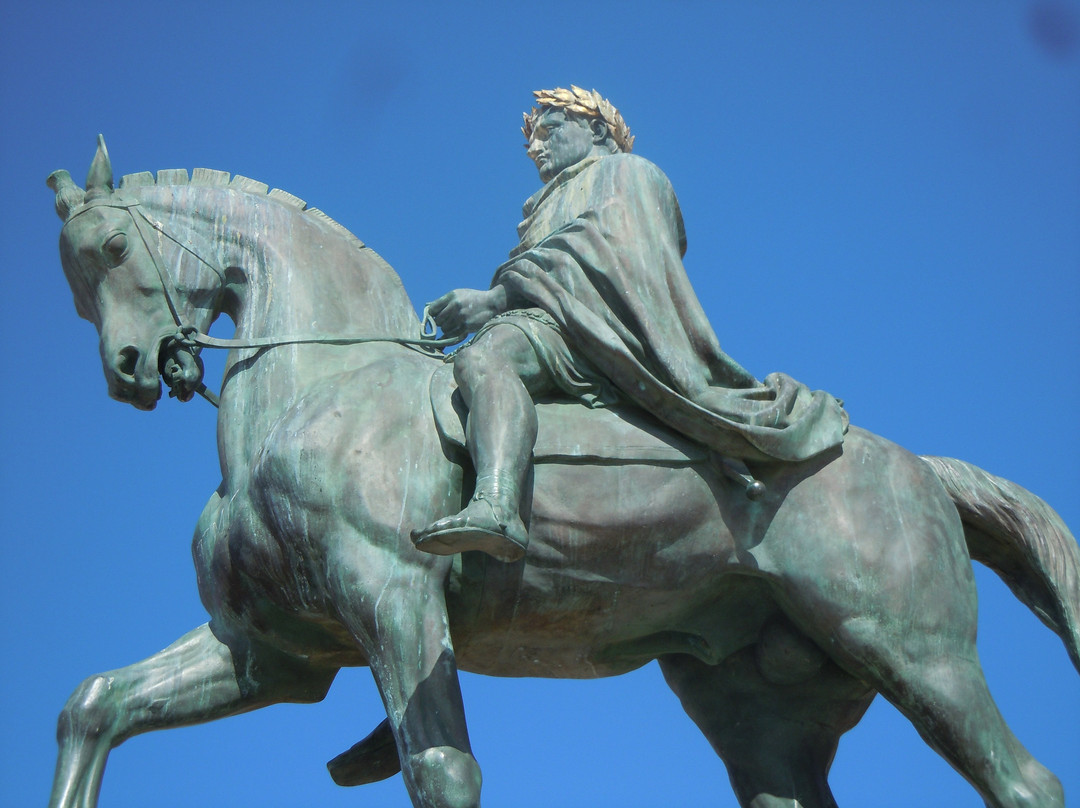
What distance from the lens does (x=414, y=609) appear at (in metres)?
8.23

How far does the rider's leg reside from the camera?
7750mm

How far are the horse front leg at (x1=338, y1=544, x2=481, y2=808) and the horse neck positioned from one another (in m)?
1.49

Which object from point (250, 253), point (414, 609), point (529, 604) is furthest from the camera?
point (250, 253)

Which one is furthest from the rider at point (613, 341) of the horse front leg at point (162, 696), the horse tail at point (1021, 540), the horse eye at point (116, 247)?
the horse front leg at point (162, 696)

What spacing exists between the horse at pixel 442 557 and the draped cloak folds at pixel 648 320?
181 millimetres

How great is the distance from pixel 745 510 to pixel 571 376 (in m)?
1.08

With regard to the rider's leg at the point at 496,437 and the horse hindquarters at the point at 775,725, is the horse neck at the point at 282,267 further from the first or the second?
the horse hindquarters at the point at 775,725

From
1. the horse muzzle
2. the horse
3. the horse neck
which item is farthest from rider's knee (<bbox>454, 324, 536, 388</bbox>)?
the horse muzzle

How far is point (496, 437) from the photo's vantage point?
8.28 metres

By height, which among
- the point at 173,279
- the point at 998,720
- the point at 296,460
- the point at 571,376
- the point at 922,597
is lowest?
the point at 998,720

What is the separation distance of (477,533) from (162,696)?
2.26 meters

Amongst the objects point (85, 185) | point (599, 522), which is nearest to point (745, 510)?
point (599, 522)

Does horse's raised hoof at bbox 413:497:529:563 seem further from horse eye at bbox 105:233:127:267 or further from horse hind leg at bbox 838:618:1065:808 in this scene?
horse eye at bbox 105:233:127:267

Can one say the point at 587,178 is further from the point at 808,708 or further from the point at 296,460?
the point at 808,708
